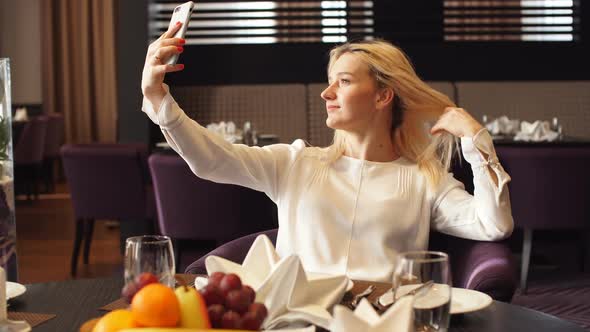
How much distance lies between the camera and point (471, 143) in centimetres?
241

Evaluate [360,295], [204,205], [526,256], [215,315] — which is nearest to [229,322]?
[215,315]

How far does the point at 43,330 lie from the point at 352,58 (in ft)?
3.94

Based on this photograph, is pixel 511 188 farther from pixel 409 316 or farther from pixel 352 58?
pixel 409 316

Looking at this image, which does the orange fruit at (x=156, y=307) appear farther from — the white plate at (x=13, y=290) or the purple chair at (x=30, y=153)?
the purple chair at (x=30, y=153)

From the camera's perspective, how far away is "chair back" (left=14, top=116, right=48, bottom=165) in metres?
9.25

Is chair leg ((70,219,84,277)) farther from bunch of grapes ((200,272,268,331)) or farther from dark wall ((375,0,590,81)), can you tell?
bunch of grapes ((200,272,268,331))

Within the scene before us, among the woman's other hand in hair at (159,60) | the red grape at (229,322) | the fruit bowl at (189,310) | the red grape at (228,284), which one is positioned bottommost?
the red grape at (229,322)

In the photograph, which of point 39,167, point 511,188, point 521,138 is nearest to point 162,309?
point 511,188

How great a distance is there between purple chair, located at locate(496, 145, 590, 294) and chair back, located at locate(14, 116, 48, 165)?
5.75 metres

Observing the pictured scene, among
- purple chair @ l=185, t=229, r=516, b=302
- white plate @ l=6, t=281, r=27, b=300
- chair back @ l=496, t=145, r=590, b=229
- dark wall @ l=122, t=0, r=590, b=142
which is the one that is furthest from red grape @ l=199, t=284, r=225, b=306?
dark wall @ l=122, t=0, r=590, b=142

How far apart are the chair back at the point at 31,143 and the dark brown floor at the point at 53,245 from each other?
44 centimetres

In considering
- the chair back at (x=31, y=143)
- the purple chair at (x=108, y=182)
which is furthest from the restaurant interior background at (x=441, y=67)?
the chair back at (x=31, y=143)

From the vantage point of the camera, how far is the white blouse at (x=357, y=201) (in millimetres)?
2430

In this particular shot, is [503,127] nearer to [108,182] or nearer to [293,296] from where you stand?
[108,182]
